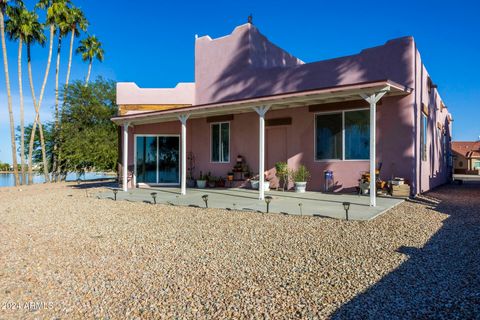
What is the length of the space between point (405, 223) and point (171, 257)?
4.23 m

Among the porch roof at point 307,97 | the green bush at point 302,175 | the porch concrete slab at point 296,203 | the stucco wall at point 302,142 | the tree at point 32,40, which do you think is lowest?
the porch concrete slab at point 296,203

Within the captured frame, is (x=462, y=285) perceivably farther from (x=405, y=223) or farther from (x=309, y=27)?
(x=309, y=27)

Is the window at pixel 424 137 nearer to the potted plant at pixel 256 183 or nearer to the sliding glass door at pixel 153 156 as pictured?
the potted plant at pixel 256 183

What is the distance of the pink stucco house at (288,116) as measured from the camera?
9.51 meters

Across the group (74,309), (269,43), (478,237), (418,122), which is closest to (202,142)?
(269,43)

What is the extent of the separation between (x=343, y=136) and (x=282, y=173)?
2.33m

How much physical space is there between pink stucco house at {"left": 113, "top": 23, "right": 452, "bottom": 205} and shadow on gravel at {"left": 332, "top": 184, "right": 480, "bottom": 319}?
3.23 metres

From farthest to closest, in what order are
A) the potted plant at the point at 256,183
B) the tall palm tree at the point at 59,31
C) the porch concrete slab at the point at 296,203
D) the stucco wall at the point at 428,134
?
the tall palm tree at the point at 59,31 < the potted plant at the point at 256,183 < the stucco wall at the point at 428,134 < the porch concrete slab at the point at 296,203

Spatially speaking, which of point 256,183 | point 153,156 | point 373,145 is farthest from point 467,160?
point 373,145

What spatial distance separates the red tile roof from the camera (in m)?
38.2

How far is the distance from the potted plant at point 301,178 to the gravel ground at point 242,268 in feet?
13.5

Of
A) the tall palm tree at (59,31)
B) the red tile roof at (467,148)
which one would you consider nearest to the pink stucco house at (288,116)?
the tall palm tree at (59,31)

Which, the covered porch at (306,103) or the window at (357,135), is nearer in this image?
the covered porch at (306,103)

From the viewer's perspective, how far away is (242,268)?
3.81 m
